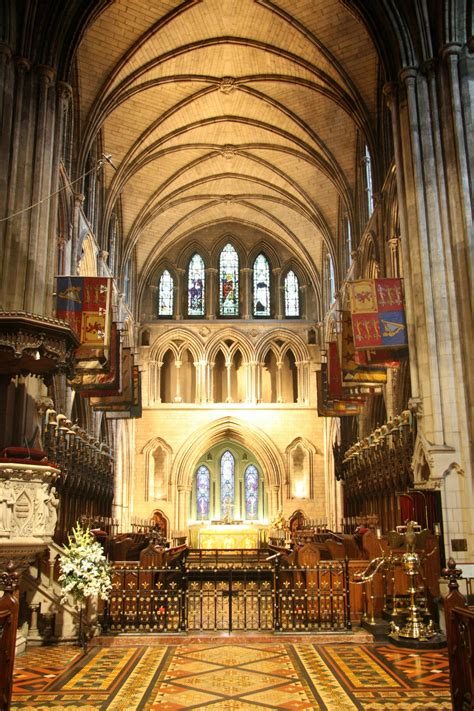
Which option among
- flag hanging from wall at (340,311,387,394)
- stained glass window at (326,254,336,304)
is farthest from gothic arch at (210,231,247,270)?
flag hanging from wall at (340,311,387,394)

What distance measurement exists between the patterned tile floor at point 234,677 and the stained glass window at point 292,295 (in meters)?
24.4

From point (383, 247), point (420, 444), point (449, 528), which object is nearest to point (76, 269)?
point (383, 247)

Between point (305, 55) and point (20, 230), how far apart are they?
1127 cm

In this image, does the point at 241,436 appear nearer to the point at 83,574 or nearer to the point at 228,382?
the point at 228,382

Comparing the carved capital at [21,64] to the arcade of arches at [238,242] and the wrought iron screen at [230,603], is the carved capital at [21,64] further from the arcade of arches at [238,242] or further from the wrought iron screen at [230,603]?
the wrought iron screen at [230,603]

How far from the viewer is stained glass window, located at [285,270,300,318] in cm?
3353

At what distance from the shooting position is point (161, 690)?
737cm

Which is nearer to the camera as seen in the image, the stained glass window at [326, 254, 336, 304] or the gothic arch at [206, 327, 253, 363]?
the stained glass window at [326, 254, 336, 304]

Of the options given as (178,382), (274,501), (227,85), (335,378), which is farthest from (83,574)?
(178,382)

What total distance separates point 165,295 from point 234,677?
26.7 meters

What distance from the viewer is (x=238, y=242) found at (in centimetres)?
3403

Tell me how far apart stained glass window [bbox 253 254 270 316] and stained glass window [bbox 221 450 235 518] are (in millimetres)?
7104

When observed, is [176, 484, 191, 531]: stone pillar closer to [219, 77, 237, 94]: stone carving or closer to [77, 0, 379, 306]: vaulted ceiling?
[77, 0, 379, 306]: vaulted ceiling

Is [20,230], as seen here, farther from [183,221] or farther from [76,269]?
[183,221]
